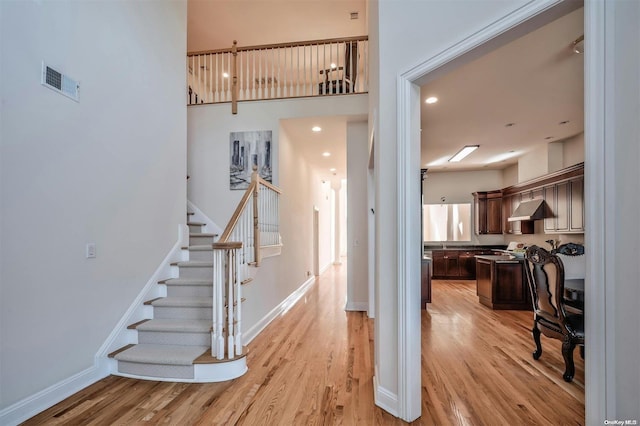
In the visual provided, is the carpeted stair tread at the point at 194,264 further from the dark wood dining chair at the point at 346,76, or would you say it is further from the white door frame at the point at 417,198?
the dark wood dining chair at the point at 346,76

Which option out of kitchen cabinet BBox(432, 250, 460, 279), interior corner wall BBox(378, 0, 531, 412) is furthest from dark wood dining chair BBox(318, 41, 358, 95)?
Result: kitchen cabinet BBox(432, 250, 460, 279)

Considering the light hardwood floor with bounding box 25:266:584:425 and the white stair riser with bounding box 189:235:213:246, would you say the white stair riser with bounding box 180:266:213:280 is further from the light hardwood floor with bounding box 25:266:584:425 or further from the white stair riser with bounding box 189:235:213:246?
the light hardwood floor with bounding box 25:266:584:425

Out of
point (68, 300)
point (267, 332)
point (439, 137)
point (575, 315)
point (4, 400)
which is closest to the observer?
point (4, 400)

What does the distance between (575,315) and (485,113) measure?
9.34 feet

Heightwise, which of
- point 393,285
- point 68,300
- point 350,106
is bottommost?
point 68,300

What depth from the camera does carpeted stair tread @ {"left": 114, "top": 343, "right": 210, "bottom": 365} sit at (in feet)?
8.94

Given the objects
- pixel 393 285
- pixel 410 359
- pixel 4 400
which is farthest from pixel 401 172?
pixel 4 400

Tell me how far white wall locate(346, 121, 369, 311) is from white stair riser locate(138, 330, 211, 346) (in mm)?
2859

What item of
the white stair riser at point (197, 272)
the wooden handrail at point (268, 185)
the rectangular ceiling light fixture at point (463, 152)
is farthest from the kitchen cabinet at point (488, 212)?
the white stair riser at point (197, 272)

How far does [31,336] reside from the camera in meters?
2.20

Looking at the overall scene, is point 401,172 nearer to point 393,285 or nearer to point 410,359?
point 393,285

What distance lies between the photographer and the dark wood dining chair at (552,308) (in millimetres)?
2697

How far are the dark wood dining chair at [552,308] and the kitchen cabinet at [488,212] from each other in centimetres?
524

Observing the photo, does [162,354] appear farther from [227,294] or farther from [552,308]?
[552,308]
